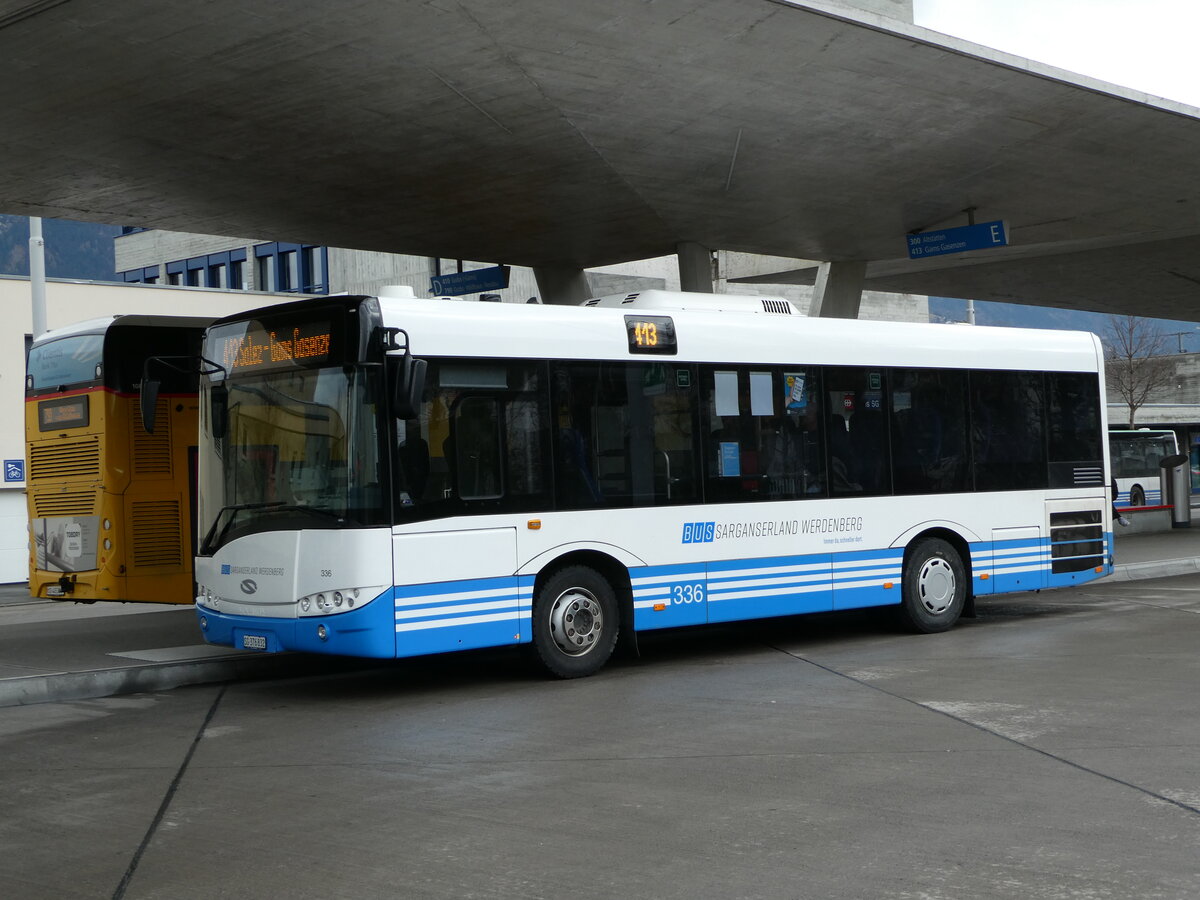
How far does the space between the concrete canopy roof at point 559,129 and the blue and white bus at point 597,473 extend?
8.63 feet

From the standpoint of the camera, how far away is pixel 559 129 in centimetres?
1588

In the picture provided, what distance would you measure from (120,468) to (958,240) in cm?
Result: 1274

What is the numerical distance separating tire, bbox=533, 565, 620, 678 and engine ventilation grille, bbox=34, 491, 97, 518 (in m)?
5.85

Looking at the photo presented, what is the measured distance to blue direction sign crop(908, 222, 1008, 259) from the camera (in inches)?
797

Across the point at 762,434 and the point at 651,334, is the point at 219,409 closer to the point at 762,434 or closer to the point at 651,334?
the point at 651,334

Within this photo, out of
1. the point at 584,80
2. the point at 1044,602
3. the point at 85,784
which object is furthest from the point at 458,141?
the point at 85,784

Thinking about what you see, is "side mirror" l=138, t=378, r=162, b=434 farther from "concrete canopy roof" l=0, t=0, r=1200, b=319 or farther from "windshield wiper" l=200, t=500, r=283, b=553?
"concrete canopy roof" l=0, t=0, r=1200, b=319

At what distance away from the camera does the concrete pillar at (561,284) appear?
2527 centimetres

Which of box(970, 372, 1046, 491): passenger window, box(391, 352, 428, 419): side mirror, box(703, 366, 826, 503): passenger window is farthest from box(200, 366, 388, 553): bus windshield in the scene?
box(970, 372, 1046, 491): passenger window

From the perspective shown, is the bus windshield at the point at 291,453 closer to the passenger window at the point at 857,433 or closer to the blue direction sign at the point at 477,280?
the passenger window at the point at 857,433

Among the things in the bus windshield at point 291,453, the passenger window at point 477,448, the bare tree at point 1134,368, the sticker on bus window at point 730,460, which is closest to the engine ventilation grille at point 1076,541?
the sticker on bus window at point 730,460

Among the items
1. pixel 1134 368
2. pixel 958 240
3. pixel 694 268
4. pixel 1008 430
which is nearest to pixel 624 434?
pixel 1008 430

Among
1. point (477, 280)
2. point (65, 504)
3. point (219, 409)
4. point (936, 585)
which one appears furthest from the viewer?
point (477, 280)

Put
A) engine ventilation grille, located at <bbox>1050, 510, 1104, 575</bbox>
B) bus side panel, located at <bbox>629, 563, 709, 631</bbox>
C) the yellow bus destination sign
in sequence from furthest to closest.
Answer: engine ventilation grille, located at <bbox>1050, 510, 1104, 575</bbox>, bus side panel, located at <bbox>629, 563, 709, 631</bbox>, the yellow bus destination sign
